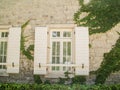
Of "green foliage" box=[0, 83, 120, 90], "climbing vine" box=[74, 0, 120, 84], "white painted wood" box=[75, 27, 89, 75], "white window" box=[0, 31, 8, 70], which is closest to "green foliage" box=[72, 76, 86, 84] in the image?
"white painted wood" box=[75, 27, 89, 75]

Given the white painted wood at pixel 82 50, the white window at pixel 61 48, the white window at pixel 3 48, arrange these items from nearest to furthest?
the white painted wood at pixel 82 50
the white window at pixel 61 48
the white window at pixel 3 48

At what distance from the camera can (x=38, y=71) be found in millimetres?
9359

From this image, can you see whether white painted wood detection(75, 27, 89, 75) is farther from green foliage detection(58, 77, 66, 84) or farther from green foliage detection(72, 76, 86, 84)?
green foliage detection(58, 77, 66, 84)

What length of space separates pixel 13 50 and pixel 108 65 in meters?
3.30

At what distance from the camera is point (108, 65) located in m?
9.38

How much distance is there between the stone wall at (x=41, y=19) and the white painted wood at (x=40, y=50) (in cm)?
28

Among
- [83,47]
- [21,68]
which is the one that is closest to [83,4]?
[83,47]

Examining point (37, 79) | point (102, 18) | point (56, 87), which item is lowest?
point (56, 87)

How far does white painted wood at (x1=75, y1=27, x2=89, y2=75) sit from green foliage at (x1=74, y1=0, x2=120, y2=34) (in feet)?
0.99

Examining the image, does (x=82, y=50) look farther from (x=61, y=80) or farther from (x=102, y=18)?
(x=102, y=18)

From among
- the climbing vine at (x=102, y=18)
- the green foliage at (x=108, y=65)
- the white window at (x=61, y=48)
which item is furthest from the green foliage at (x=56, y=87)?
the white window at (x=61, y=48)

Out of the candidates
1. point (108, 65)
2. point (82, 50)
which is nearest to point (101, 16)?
point (82, 50)

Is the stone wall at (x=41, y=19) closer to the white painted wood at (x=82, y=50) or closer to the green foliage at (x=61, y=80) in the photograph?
the white painted wood at (x=82, y=50)

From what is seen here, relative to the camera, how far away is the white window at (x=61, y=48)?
970 centimetres
